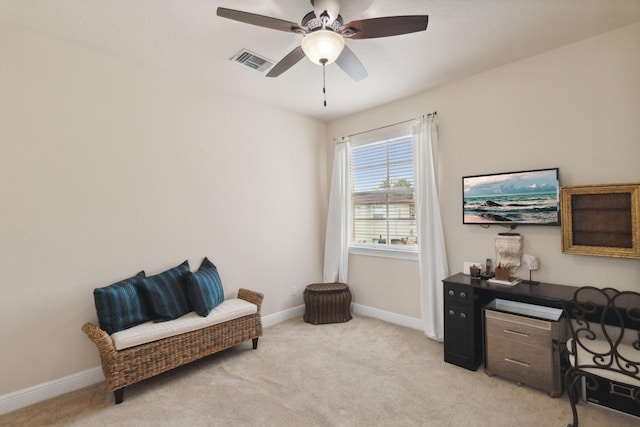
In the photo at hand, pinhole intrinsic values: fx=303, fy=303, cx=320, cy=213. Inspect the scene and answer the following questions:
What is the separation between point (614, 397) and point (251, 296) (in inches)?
118

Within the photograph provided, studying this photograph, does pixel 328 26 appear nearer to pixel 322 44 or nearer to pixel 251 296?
pixel 322 44

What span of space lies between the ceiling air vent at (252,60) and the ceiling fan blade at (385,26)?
41.8 inches

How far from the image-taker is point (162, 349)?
245 cm

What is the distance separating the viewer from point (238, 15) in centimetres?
175

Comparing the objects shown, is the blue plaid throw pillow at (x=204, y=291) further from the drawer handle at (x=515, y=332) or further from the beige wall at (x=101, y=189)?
the drawer handle at (x=515, y=332)

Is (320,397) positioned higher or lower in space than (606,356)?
lower

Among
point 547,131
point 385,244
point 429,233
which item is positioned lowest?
point 385,244

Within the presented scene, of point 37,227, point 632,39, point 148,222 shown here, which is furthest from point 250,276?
point 632,39

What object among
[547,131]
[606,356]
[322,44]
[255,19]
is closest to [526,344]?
[606,356]

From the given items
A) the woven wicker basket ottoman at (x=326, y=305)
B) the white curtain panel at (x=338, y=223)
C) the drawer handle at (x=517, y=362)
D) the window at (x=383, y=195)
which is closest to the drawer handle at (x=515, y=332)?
the drawer handle at (x=517, y=362)

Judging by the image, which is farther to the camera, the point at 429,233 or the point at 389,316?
the point at 389,316

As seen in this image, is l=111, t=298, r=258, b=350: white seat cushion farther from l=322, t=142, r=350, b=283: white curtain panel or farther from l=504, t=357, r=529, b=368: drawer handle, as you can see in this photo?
l=504, t=357, r=529, b=368: drawer handle

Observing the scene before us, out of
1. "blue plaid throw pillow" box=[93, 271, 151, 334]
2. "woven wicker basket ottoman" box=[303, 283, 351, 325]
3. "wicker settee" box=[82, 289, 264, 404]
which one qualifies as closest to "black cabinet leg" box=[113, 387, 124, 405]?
"wicker settee" box=[82, 289, 264, 404]

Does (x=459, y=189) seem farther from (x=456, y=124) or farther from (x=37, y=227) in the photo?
(x=37, y=227)
